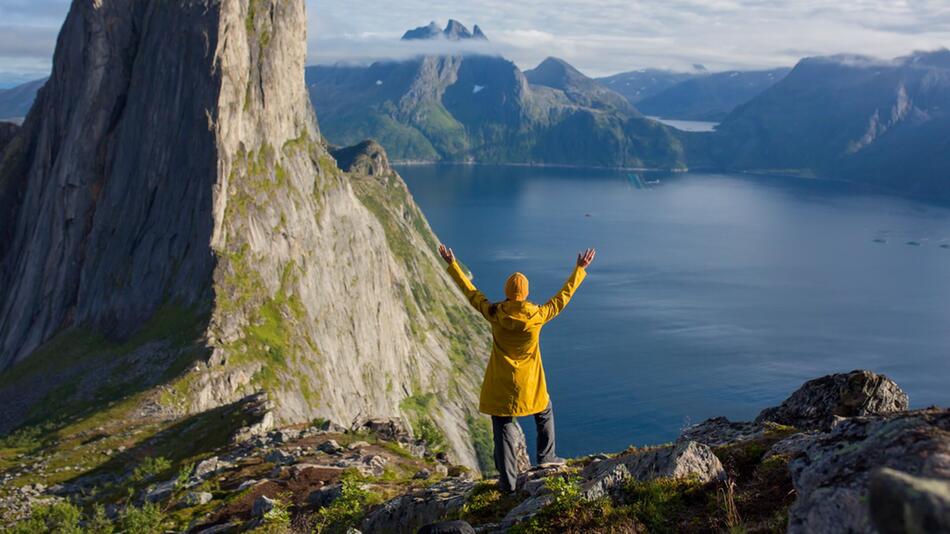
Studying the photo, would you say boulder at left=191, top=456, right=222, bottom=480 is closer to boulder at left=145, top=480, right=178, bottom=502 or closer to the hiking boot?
boulder at left=145, top=480, right=178, bottom=502

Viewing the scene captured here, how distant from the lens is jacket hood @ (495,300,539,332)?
1786 cm

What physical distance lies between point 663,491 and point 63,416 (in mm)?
74962

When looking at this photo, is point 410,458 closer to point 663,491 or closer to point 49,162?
point 663,491

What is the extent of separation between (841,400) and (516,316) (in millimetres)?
9772

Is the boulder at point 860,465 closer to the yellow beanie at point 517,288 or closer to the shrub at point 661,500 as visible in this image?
the shrub at point 661,500

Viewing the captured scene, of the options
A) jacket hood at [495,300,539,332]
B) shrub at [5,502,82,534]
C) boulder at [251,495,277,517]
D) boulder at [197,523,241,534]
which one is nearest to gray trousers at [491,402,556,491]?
jacket hood at [495,300,539,332]

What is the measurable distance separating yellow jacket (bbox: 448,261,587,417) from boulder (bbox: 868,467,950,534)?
1035 cm

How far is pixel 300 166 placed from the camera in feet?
390

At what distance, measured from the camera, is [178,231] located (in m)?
101

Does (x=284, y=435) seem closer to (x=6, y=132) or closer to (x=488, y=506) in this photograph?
(x=488, y=506)

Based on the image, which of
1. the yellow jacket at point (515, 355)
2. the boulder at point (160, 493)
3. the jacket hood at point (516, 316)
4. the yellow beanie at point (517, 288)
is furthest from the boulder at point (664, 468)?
the boulder at point (160, 493)

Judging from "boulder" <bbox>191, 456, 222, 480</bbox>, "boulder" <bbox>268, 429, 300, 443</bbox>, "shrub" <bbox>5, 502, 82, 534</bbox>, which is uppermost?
"boulder" <bbox>268, 429, 300, 443</bbox>

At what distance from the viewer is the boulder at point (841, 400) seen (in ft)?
65.4

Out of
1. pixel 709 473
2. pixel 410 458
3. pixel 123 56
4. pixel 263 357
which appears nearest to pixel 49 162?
pixel 123 56
